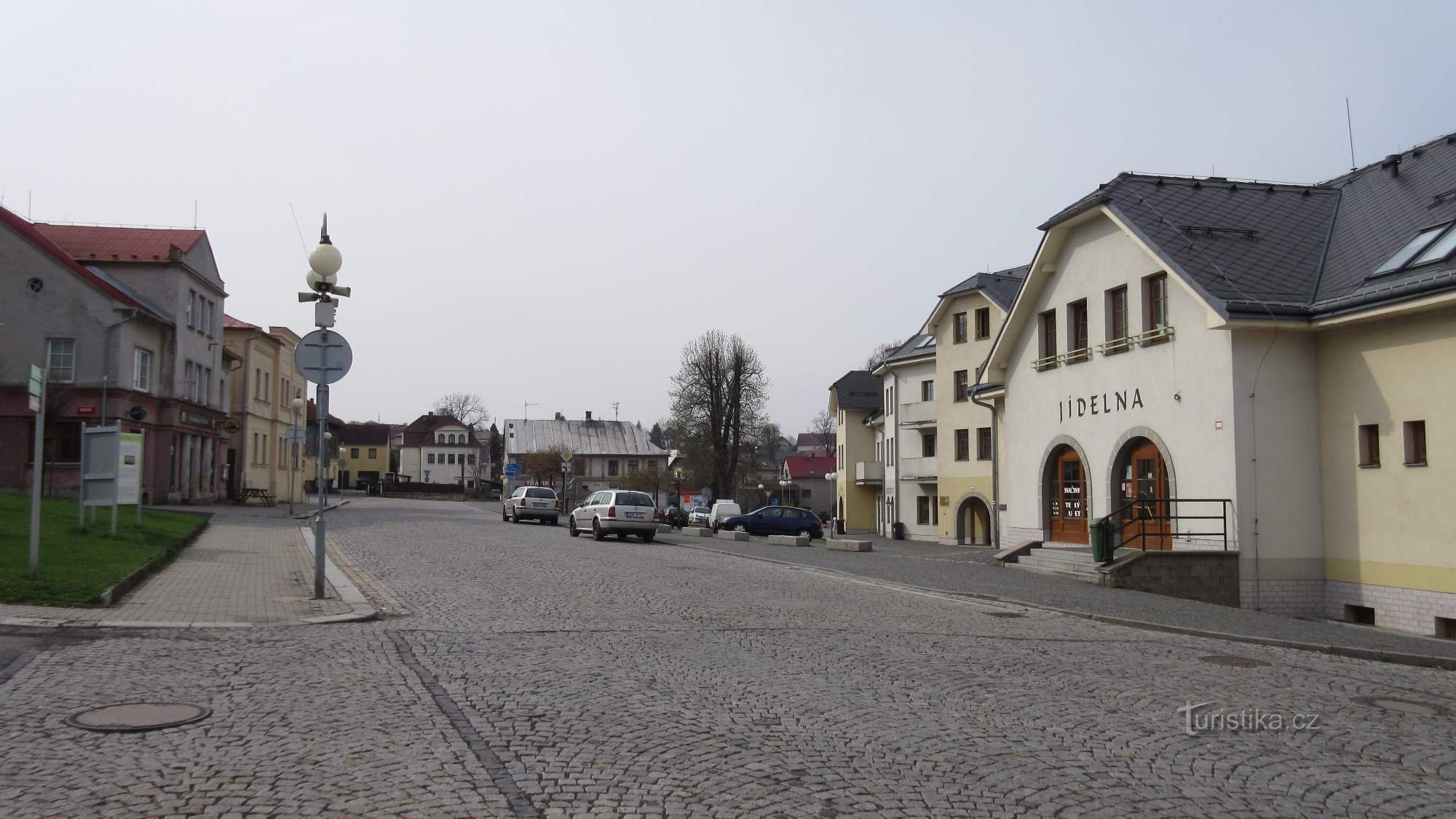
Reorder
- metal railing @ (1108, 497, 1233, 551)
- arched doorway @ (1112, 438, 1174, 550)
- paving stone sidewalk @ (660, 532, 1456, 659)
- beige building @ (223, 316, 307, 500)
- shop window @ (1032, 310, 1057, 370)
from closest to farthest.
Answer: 1. paving stone sidewalk @ (660, 532, 1456, 659)
2. metal railing @ (1108, 497, 1233, 551)
3. arched doorway @ (1112, 438, 1174, 550)
4. shop window @ (1032, 310, 1057, 370)
5. beige building @ (223, 316, 307, 500)

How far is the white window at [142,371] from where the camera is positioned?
1581 inches

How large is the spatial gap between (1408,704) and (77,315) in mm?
40716

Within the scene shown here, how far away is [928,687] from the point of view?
879cm

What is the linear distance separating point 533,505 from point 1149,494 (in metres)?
27.2

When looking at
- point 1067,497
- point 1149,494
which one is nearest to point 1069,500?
point 1067,497

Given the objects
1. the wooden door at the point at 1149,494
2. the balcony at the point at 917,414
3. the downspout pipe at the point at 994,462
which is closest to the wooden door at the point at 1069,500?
the wooden door at the point at 1149,494

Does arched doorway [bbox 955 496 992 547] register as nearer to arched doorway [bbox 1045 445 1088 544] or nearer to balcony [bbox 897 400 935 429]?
balcony [bbox 897 400 935 429]

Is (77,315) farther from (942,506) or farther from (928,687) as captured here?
(928,687)

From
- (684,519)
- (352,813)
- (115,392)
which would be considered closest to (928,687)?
(352,813)

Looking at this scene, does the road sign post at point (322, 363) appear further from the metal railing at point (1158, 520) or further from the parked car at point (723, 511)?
the parked car at point (723, 511)

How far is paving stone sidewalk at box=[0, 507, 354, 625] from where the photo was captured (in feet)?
37.6

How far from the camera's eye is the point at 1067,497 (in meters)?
26.7

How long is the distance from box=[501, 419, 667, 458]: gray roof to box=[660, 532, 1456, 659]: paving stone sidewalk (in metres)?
86.2

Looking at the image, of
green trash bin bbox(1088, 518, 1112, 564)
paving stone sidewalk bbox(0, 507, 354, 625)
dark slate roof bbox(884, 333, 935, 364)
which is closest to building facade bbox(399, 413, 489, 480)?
dark slate roof bbox(884, 333, 935, 364)
